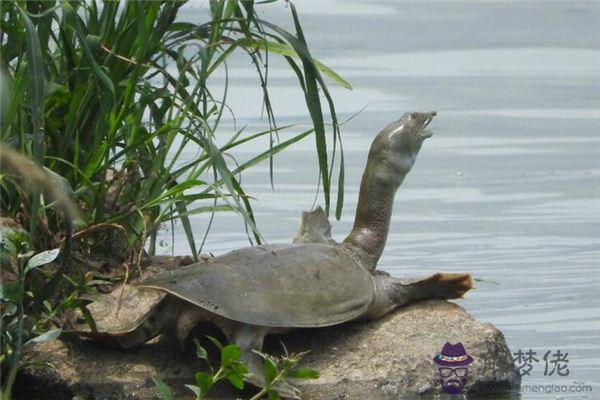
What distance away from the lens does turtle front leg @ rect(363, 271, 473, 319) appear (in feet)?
16.1

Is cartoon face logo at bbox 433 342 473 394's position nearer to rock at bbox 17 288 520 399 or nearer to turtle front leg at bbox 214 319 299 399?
rock at bbox 17 288 520 399

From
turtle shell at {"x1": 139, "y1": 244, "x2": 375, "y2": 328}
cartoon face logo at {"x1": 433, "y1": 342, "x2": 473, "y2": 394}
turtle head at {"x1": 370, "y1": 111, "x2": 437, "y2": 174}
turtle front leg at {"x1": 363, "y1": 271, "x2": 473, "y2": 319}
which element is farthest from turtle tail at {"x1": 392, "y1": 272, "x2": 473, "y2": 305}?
turtle head at {"x1": 370, "y1": 111, "x2": 437, "y2": 174}

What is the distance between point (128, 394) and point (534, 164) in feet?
13.1

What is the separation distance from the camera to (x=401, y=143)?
536 centimetres

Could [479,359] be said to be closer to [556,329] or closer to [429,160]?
[556,329]

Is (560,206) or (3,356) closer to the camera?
(3,356)

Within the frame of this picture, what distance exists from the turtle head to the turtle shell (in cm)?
52

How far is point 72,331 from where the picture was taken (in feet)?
14.9

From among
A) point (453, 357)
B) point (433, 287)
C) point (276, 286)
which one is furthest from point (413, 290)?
point (276, 286)

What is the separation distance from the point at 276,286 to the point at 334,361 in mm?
271

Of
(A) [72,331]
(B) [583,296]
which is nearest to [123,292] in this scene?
(A) [72,331]

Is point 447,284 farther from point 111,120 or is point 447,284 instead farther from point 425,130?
point 111,120

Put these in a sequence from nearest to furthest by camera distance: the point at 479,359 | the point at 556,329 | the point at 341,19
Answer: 1. the point at 479,359
2. the point at 556,329
3. the point at 341,19

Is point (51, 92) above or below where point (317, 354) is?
above
